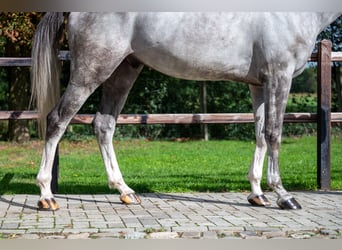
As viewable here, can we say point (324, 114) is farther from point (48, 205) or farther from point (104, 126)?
point (48, 205)

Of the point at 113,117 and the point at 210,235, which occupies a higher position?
the point at 113,117

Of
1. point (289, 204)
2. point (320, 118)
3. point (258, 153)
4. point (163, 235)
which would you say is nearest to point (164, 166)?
point (320, 118)

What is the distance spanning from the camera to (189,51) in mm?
4324

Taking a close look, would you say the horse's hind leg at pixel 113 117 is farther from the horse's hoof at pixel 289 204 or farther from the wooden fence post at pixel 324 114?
the wooden fence post at pixel 324 114

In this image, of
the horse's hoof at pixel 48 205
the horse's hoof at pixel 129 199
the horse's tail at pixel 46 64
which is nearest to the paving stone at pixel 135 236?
the horse's hoof at pixel 48 205

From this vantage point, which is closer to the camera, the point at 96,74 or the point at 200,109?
the point at 96,74

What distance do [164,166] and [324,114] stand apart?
3663mm

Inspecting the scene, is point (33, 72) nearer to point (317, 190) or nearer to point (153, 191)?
point (153, 191)

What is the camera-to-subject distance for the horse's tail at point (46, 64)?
4480 mm

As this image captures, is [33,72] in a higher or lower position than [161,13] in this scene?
lower

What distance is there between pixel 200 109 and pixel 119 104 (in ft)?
36.1

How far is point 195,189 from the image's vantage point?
5.83m
